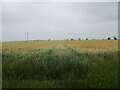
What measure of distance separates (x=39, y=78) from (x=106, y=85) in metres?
2.13

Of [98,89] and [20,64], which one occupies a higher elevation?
[20,64]

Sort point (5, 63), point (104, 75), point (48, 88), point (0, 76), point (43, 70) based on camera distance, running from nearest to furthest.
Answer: point (48, 88), point (104, 75), point (0, 76), point (43, 70), point (5, 63)

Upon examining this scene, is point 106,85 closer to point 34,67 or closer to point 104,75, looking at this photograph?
point 104,75

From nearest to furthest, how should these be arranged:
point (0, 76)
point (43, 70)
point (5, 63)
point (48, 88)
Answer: point (48, 88)
point (0, 76)
point (43, 70)
point (5, 63)

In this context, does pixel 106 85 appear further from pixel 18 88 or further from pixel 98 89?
pixel 18 88

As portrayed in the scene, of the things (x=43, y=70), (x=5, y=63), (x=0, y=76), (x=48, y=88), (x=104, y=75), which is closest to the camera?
(x=48, y=88)

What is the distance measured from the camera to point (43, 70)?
638 centimetres

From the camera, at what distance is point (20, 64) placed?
22.0ft

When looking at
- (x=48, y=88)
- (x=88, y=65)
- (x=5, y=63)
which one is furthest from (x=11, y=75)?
(x=88, y=65)

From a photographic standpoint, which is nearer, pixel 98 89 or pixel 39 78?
pixel 98 89

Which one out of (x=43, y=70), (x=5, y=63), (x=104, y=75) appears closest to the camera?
(x=104, y=75)

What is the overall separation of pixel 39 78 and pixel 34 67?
77 cm

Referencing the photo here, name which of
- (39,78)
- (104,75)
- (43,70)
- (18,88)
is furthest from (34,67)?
(104,75)

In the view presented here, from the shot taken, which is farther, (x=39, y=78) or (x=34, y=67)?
(x=34, y=67)
